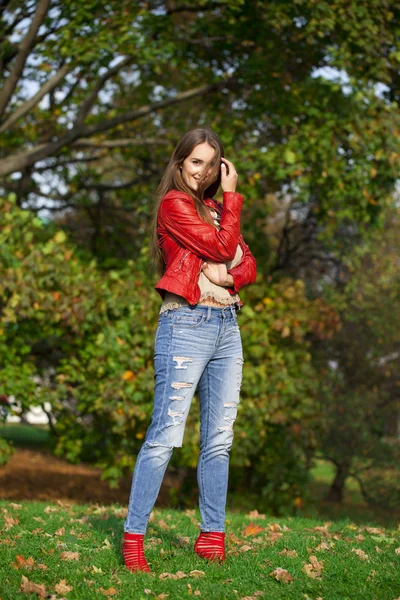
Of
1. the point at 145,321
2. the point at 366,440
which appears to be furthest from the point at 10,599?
the point at 366,440

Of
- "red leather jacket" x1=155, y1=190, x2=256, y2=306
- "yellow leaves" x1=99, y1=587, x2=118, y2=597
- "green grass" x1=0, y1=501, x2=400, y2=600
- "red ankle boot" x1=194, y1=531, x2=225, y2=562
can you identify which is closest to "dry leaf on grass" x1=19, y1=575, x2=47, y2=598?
"green grass" x1=0, y1=501, x2=400, y2=600

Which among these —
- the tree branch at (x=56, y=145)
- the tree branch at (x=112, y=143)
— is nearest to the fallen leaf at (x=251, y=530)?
the tree branch at (x=56, y=145)

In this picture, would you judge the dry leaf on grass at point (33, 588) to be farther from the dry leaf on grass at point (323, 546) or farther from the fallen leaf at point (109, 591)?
the dry leaf on grass at point (323, 546)

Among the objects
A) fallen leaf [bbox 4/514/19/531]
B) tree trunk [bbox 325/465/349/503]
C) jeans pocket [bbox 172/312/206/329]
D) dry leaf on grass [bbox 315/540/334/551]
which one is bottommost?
tree trunk [bbox 325/465/349/503]

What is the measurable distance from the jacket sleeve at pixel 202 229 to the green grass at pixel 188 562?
1611 mm

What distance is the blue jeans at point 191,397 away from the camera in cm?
376

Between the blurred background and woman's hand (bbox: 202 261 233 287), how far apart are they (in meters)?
5.01

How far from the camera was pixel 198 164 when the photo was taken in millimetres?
3953

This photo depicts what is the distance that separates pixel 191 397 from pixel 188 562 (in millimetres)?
894

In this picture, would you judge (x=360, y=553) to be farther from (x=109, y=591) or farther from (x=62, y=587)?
(x=62, y=587)

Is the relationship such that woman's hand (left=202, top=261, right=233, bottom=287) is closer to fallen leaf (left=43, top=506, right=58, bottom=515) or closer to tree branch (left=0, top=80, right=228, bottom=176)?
fallen leaf (left=43, top=506, right=58, bottom=515)

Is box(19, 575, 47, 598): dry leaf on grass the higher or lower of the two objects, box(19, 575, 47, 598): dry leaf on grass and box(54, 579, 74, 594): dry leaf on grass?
the higher

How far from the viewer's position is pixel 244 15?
10.7 metres

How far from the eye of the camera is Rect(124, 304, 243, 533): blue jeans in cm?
376
